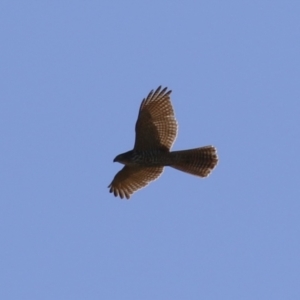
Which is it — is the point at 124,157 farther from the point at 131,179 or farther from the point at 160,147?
the point at 131,179

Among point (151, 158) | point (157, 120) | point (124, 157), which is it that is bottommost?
point (151, 158)

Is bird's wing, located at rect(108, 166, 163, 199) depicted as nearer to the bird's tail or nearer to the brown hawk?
→ the brown hawk

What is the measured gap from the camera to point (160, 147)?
2839 cm

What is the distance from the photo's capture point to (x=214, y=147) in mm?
28031

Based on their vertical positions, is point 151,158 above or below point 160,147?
below

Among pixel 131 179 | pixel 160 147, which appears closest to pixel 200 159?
pixel 160 147

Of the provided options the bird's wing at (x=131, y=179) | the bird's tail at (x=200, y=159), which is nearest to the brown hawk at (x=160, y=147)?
the bird's tail at (x=200, y=159)

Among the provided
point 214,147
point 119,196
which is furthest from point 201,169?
point 119,196

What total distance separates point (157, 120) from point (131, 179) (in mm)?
2201

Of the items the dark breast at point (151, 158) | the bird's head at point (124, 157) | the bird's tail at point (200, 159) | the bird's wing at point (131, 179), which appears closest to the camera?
the bird's tail at point (200, 159)

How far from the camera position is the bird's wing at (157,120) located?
92.5 ft

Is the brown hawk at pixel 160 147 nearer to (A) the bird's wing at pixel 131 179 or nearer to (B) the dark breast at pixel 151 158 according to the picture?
(B) the dark breast at pixel 151 158

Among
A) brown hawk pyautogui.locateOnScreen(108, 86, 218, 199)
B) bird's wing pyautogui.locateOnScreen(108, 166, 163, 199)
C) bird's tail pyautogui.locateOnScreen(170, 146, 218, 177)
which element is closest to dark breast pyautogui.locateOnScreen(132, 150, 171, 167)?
brown hawk pyautogui.locateOnScreen(108, 86, 218, 199)

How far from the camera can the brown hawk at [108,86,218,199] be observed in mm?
28000
